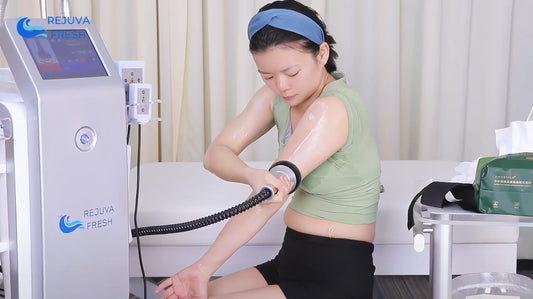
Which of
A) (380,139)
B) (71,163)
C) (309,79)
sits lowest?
(380,139)

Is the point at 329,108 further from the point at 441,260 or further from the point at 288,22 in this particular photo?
the point at 441,260

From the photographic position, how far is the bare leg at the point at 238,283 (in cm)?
175

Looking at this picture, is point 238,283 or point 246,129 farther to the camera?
point 246,129

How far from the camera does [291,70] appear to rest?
5.41ft

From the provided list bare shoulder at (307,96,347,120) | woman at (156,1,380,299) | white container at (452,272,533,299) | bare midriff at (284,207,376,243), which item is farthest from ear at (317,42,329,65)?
white container at (452,272,533,299)

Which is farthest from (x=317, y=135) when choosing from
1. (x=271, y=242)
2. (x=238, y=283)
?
(x=271, y=242)

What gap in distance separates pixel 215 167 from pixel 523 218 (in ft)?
2.18

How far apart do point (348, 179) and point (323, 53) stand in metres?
0.27

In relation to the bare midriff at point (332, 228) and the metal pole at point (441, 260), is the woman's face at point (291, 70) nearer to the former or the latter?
the bare midriff at point (332, 228)

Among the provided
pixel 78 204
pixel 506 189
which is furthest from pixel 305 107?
pixel 78 204

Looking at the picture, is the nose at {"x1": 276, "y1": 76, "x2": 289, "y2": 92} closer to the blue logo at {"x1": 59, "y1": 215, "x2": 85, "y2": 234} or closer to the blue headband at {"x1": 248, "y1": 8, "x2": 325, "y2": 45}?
the blue headband at {"x1": 248, "y1": 8, "x2": 325, "y2": 45}

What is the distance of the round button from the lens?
4.27 ft

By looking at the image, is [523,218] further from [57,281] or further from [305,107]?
[57,281]

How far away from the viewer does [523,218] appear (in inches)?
60.4
